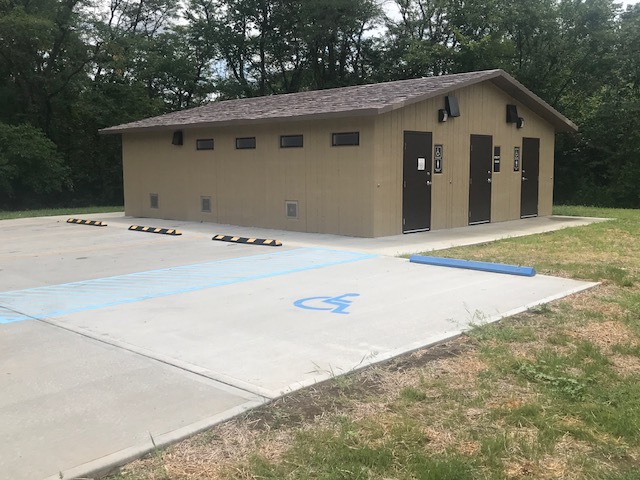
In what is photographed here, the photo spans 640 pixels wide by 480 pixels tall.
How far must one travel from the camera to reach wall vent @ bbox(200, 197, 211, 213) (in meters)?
16.1

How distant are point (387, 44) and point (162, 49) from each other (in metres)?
11.1

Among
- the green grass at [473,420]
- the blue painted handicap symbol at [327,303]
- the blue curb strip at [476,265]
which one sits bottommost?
the green grass at [473,420]

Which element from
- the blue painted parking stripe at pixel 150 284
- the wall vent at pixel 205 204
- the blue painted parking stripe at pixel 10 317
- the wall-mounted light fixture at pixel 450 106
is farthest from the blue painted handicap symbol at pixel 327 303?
the wall vent at pixel 205 204

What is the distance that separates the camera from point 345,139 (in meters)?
12.7

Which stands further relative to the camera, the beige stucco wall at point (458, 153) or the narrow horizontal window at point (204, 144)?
the narrow horizontal window at point (204, 144)

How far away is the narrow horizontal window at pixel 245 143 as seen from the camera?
14703mm

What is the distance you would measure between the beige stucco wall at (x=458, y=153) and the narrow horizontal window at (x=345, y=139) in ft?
1.58

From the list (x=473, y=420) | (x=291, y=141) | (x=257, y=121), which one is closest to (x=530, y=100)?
(x=291, y=141)

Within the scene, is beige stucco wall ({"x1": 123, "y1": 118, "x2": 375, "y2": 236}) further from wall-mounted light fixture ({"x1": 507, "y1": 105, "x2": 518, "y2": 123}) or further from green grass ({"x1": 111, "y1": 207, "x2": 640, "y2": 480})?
green grass ({"x1": 111, "y1": 207, "x2": 640, "y2": 480})

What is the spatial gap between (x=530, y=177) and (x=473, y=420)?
48.0ft

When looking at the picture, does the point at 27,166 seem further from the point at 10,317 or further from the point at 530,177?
the point at 10,317

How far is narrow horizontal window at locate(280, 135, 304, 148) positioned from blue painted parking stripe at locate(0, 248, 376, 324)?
158 inches

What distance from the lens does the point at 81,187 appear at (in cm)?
2828

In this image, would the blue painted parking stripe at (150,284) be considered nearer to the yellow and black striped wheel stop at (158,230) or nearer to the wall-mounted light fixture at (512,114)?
the yellow and black striped wheel stop at (158,230)
